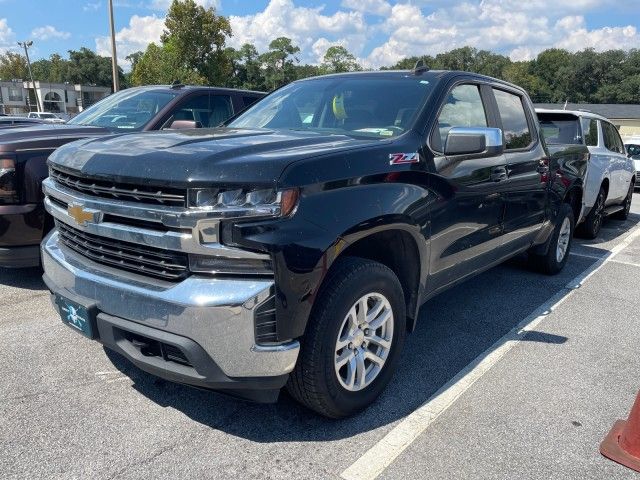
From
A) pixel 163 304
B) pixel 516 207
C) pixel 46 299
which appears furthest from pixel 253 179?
pixel 46 299

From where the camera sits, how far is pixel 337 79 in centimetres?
422

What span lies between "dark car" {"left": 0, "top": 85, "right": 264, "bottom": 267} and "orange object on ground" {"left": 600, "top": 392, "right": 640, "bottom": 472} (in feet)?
12.8

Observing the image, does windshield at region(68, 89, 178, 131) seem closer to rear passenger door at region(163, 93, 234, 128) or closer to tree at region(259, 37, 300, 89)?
rear passenger door at region(163, 93, 234, 128)

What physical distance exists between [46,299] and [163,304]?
8.81 feet

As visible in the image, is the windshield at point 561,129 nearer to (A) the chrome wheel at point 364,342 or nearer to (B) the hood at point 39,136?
(A) the chrome wheel at point 364,342

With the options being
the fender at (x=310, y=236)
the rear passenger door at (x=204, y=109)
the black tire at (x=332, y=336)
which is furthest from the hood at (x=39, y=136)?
the black tire at (x=332, y=336)

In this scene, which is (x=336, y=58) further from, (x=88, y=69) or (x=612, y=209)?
(x=612, y=209)

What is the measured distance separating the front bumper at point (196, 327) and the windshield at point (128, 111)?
3621 millimetres

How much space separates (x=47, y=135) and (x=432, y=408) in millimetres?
3862

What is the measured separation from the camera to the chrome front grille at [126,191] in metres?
2.36

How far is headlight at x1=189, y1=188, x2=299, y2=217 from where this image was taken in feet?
7.54

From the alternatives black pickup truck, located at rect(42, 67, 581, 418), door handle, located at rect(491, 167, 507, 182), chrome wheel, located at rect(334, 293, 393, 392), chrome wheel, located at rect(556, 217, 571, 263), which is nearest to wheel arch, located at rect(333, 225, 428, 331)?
black pickup truck, located at rect(42, 67, 581, 418)

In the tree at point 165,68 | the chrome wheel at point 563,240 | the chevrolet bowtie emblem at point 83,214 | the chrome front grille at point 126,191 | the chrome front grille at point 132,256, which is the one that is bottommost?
the chrome wheel at point 563,240

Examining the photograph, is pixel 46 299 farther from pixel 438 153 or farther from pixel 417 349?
pixel 438 153
